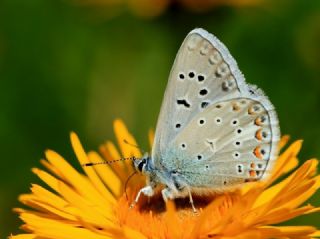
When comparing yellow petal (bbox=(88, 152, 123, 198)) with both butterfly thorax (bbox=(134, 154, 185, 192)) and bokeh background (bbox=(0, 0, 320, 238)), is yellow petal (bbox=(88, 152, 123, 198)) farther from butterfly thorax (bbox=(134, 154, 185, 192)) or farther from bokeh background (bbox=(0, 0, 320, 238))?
bokeh background (bbox=(0, 0, 320, 238))

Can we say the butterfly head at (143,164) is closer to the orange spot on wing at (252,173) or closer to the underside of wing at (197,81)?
the underside of wing at (197,81)

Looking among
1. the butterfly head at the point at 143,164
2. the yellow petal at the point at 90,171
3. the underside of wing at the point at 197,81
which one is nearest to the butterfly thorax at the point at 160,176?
the butterfly head at the point at 143,164

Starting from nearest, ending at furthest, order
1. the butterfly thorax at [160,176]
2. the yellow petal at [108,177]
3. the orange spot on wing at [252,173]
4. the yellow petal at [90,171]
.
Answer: the orange spot on wing at [252,173] < the butterfly thorax at [160,176] < the yellow petal at [90,171] < the yellow petal at [108,177]

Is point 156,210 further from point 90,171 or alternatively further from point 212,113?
point 90,171

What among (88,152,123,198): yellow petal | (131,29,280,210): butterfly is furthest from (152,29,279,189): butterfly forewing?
(88,152,123,198): yellow petal

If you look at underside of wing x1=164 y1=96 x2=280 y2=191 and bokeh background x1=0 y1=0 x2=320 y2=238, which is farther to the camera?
bokeh background x1=0 y1=0 x2=320 y2=238

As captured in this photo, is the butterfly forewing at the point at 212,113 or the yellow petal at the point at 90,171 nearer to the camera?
the butterfly forewing at the point at 212,113

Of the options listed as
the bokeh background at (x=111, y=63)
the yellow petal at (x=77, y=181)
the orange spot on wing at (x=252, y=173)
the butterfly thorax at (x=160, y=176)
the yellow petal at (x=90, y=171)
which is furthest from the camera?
the bokeh background at (x=111, y=63)
